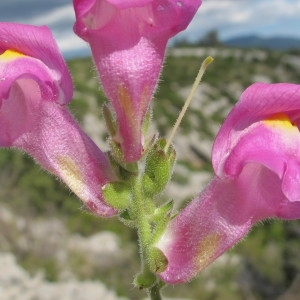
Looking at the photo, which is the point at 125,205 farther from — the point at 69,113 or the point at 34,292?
the point at 34,292

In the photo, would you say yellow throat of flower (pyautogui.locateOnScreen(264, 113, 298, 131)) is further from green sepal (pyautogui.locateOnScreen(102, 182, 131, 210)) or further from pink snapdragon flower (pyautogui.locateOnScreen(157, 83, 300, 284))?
green sepal (pyautogui.locateOnScreen(102, 182, 131, 210))

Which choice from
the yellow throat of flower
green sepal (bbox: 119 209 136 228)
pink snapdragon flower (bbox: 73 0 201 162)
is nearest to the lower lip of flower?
pink snapdragon flower (bbox: 73 0 201 162)

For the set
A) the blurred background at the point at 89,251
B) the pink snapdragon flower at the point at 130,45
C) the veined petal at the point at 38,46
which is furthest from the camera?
the blurred background at the point at 89,251

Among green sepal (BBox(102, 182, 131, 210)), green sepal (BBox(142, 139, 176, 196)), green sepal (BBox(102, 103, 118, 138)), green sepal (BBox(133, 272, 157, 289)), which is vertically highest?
green sepal (BBox(102, 103, 118, 138))

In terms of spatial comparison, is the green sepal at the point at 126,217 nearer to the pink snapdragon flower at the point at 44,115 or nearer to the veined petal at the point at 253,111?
the pink snapdragon flower at the point at 44,115


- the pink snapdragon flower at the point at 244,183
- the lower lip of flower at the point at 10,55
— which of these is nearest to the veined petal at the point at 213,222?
the pink snapdragon flower at the point at 244,183

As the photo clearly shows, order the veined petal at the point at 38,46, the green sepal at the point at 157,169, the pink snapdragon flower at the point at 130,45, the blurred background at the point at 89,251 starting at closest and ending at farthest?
the pink snapdragon flower at the point at 130,45, the veined petal at the point at 38,46, the green sepal at the point at 157,169, the blurred background at the point at 89,251
